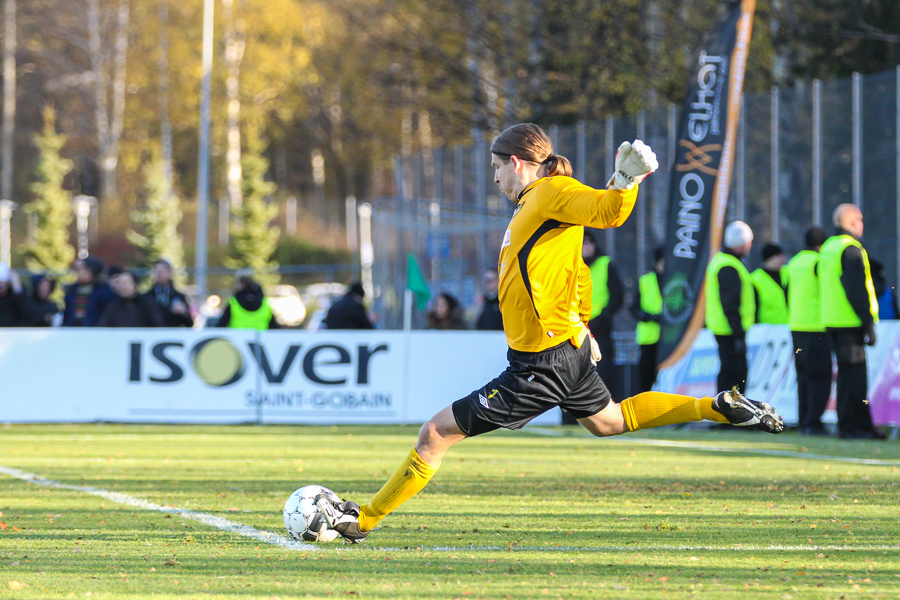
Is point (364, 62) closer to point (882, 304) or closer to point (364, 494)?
point (882, 304)

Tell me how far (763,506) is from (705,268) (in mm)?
7757

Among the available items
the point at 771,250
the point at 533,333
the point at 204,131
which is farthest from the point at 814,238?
the point at 204,131

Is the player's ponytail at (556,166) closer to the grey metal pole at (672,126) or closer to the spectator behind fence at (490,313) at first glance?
the spectator behind fence at (490,313)

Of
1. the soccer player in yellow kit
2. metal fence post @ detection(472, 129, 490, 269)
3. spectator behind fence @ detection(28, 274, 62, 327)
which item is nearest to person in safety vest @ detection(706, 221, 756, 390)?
the soccer player in yellow kit

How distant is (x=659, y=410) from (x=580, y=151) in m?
15.1

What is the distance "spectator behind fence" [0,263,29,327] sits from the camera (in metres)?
16.1

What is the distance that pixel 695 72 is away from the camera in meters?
14.2

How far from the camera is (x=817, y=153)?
16.6 m

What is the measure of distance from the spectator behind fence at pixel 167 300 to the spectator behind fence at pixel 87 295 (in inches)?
23.9

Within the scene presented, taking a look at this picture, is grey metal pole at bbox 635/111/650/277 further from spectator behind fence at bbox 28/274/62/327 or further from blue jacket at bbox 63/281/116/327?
spectator behind fence at bbox 28/274/62/327

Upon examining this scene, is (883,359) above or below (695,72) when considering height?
below

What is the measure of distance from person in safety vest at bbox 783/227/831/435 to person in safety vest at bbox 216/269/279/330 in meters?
7.00

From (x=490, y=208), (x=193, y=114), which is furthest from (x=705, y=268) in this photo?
(x=193, y=114)

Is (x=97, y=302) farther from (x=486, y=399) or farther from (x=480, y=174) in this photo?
(x=486, y=399)
